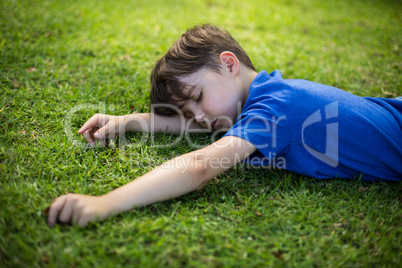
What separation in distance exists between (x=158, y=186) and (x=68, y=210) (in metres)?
0.47

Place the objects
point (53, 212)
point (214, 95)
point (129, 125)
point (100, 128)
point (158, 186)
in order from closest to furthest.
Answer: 1. point (53, 212)
2. point (158, 186)
3. point (214, 95)
4. point (100, 128)
5. point (129, 125)

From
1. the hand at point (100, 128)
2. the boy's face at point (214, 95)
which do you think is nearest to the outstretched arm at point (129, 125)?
the hand at point (100, 128)

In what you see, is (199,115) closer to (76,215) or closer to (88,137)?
(88,137)

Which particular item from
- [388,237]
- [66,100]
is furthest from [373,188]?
[66,100]

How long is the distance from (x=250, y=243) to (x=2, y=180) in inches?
59.4

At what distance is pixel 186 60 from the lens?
2148 millimetres

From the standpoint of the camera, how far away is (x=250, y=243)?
1491 millimetres

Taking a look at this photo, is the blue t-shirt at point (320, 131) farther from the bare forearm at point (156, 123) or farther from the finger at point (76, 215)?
the finger at point (76, 215)

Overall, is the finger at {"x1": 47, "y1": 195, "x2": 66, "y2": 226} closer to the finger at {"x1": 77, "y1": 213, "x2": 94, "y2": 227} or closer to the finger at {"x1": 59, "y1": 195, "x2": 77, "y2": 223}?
the finger at {"x1": 59, "y1": 195, "x2": 77, "y2": 223}

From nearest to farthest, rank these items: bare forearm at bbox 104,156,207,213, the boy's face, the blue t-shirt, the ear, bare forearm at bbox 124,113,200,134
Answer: bare forearm at bbox 104,156,207,213
the blue t-shirt
the boy's face
the ear
bare forearm at bbox 124,113,200,134

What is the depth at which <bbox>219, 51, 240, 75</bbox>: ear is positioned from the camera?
7.06 feet

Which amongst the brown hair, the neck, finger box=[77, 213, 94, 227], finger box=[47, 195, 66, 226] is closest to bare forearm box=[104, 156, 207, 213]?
finger box=[77, 213, 94, 227]

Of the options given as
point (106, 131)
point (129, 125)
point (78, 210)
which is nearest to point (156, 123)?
point (129, 125)

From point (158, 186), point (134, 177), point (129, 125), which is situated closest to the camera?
point (158, 186)
